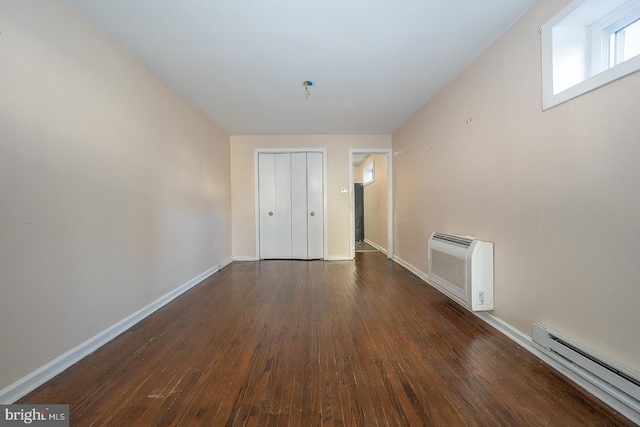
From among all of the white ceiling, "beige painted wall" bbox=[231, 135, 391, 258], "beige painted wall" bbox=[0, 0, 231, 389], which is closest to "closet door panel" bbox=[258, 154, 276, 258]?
"beige painted wall" bbox=[231, 135, 391, 258]

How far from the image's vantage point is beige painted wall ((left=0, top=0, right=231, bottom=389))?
4.20 ft

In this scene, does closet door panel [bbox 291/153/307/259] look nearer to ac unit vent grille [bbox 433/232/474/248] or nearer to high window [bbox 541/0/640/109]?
ac unit vent grille [bbox 433/232/474/248]

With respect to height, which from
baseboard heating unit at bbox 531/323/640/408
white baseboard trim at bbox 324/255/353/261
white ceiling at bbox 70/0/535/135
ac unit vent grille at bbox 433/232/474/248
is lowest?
white baseboard trim at bbox 324/255/353/261

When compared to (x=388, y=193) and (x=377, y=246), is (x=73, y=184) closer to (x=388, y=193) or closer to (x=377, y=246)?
(x=388, y=193)

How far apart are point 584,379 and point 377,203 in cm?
461

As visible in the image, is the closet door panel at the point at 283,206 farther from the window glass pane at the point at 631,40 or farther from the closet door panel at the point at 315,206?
the window glass pane at the point at 631,40

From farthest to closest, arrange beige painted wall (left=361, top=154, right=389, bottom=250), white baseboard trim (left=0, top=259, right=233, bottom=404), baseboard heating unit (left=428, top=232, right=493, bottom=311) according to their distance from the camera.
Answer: beige painted wall (left=361, top=154, right=389, bottom=250), baseboard heating unit (left=428, top=232, right=493, bottom=311), white baseboard trim (left=0, top=259, right=233, bottom=404)

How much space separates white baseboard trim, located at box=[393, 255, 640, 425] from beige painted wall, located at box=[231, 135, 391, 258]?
3149mm

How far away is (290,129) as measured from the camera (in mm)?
4285

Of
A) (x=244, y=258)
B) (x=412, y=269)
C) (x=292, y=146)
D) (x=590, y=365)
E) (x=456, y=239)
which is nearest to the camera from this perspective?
(x=590, y=365)

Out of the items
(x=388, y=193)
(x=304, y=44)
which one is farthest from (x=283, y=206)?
(x=304, y=44)

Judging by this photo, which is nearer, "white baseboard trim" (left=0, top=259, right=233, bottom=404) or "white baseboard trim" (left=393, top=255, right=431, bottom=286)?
"white baseboard trim" (left=0, top=259, right=233, bottom=404)

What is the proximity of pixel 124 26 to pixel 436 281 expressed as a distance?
3.51 meters

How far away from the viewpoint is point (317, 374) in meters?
1.45
